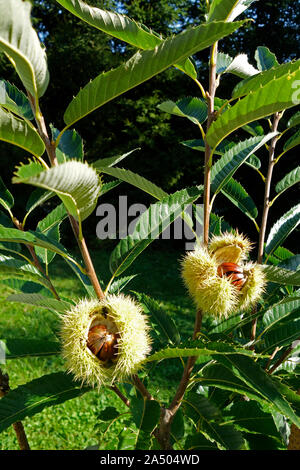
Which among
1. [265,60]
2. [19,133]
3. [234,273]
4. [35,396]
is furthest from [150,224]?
[265,60]

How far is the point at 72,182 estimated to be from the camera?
518 millimetres

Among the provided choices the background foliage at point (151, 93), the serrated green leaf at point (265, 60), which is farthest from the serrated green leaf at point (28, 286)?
the background foliage at point (151, 93)

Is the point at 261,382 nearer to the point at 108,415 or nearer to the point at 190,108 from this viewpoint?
the point at 108,415

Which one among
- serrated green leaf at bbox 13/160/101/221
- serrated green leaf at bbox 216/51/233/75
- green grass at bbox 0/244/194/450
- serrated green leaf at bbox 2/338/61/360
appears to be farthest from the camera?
green grass at bbox 0/244/194/450

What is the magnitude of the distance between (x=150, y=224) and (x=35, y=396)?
44cm

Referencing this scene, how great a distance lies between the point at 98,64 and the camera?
6.92 m

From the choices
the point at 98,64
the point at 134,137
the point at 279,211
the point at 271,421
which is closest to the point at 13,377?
the point at 271,421

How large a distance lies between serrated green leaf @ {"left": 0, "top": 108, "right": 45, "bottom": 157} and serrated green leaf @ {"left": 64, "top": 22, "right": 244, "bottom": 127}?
0.10 meters

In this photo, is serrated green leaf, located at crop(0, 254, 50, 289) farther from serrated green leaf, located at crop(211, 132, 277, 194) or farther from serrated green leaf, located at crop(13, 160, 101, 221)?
serrated green leaf, located at crop(211, 132, 277, 194)

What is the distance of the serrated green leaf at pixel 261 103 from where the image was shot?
0.57 metres

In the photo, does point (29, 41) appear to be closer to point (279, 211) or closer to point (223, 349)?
point (223, 349)

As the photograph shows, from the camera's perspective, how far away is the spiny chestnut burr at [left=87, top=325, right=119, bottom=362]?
71 cm

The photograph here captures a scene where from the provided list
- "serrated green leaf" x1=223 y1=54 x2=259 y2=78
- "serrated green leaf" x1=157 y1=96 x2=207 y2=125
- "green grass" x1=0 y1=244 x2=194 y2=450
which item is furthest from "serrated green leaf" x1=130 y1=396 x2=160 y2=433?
"serrated green leaf" x1=223 y1=54 x2=259 y2=78

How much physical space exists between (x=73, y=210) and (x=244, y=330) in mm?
909
